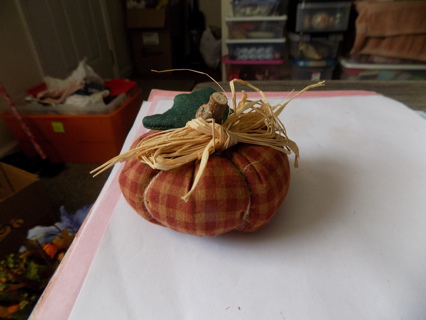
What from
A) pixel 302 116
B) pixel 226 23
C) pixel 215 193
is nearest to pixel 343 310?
pixel 215 193

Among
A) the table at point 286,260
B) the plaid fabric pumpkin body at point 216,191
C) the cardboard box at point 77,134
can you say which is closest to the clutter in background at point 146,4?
the cardboard box at point 77,134

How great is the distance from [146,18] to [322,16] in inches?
48.9

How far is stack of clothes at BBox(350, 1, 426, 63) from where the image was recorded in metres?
1.24

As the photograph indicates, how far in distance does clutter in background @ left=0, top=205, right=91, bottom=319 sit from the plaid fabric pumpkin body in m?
0.42

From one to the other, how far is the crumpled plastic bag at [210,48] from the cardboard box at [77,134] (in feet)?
4.10

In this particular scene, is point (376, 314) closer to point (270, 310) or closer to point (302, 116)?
point (270, 310)

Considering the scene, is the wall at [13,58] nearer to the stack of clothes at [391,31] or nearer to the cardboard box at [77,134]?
the cardboard box at [77,134]

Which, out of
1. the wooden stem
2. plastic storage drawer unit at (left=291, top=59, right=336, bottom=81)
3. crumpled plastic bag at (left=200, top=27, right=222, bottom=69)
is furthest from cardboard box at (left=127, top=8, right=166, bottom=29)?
the wooden stem

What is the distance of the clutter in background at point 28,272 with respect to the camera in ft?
1.94

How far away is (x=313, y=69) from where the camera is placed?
1511mm

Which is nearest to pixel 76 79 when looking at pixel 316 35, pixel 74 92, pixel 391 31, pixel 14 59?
pixel 74 92

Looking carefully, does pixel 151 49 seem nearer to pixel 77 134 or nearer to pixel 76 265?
pixel 77 134

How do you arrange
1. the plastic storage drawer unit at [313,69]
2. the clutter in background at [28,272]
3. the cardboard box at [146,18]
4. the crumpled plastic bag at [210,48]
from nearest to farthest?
1. the clutter in background at [28,272]
2. the plastic storage drawer unit at [313,69]
3. the cardboard box at [146,18]
4. the crumpled plastic bag at [210,48]

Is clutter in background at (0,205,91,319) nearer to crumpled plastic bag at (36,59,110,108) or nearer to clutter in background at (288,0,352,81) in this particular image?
crumpled plastic bag at (36,59,110,108)
